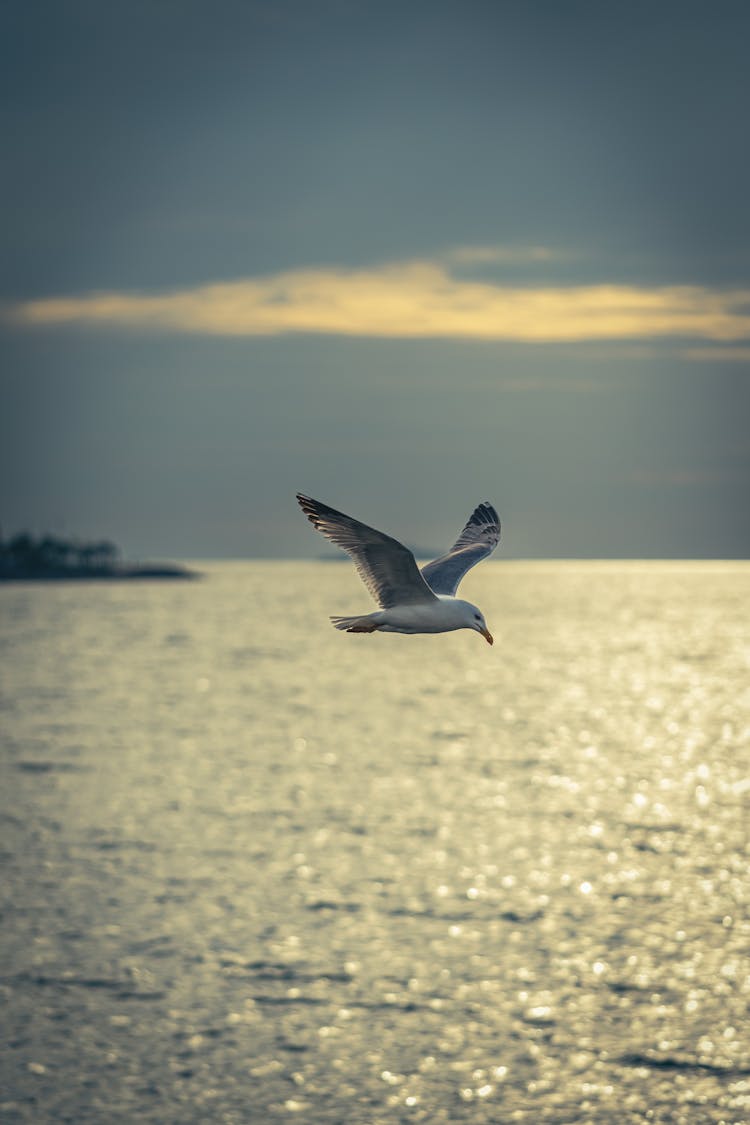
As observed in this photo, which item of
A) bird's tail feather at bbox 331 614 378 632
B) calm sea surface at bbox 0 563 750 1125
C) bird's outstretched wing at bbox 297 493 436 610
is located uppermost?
bird's outstretched wing at bbox 297 493 436 610

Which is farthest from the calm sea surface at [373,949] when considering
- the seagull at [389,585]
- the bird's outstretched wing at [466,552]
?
the seagull at [389,585]

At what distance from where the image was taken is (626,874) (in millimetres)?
115312

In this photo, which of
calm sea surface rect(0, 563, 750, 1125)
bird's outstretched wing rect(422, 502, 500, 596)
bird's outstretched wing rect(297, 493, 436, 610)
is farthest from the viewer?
calm sea surface rect(0, 563, 750, 1125)

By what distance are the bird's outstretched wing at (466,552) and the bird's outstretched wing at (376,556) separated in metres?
2.25

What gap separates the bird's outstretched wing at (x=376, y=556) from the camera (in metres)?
19.6

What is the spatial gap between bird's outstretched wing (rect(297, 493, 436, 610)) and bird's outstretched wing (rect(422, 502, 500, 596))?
225cm

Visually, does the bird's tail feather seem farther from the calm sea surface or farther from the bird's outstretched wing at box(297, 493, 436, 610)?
the calm sea surface

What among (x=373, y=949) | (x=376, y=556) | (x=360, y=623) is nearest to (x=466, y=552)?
(x=376, y=556)

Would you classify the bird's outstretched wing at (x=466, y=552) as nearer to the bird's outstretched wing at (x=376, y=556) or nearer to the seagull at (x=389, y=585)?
the seagull at (x=389, y=585)

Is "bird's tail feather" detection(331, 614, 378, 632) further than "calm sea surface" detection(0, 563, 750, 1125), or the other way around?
"calm sea surface" detection(0, 563, 750, 1125)

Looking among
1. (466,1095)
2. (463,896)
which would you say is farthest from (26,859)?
(466,1095)

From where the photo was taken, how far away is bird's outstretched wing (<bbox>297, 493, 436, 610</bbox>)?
771 inches

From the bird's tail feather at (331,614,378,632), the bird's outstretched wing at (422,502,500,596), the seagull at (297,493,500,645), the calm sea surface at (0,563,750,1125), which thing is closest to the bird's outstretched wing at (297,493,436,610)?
the seagull at (297,493,500,645)

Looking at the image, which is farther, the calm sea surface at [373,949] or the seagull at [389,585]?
the calm sea surface at [373,949]
